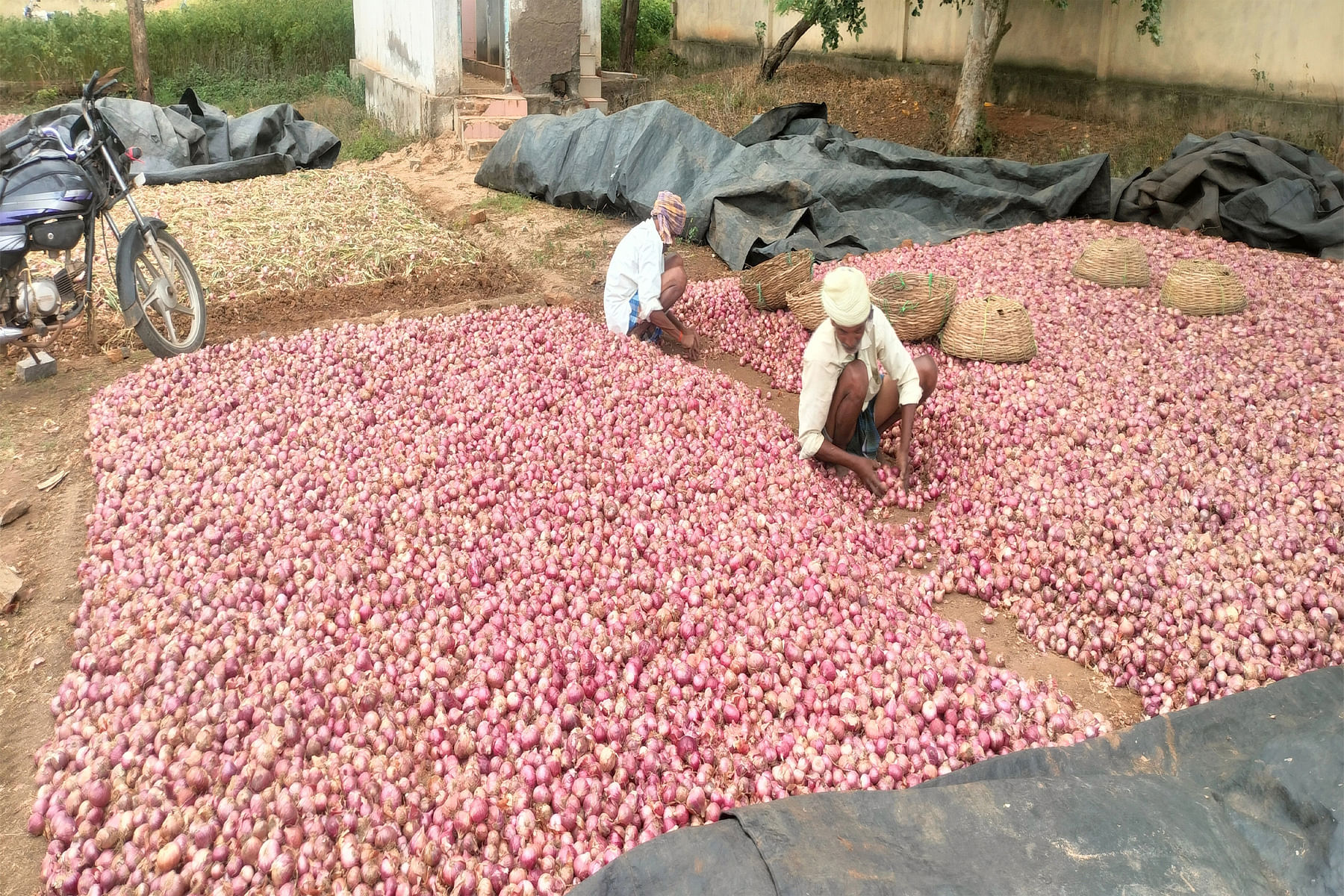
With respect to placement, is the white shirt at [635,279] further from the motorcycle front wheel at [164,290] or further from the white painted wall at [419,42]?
the white painted wall at [419,42]

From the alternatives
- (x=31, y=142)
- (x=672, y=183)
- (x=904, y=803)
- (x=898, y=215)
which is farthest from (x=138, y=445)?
(x=898, y=215)

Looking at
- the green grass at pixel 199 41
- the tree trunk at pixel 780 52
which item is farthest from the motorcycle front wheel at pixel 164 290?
the green grass at pixel 199 41

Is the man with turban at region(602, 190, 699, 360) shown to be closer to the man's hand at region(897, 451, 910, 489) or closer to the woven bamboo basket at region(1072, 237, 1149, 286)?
the man's hand at region(897, 451, 910, 489)

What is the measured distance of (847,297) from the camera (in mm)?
3730

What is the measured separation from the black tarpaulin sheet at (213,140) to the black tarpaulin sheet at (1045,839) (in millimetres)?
10202

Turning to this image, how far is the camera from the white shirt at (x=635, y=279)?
5.63m

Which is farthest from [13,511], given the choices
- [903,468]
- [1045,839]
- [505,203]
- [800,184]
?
[505,203]

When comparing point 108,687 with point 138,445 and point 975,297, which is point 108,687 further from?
point 975,297

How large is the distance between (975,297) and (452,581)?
386cm

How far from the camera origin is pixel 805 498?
12.9 feet

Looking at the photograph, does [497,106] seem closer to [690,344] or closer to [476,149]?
[476,149]

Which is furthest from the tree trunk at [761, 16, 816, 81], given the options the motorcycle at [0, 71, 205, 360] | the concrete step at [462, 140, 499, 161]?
the motorcycle at [0, 71, 205, 360]

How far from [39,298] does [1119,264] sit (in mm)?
6948

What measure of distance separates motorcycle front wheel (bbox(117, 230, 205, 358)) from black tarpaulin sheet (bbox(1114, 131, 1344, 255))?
7847mm
